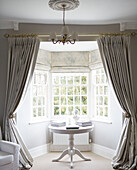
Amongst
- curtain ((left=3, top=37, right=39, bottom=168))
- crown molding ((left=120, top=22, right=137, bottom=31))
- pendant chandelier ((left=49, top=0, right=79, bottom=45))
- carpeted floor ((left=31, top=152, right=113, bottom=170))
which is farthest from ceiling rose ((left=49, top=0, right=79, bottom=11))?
carpeted floor ((left=31, top=152, right=113, bottom=170))

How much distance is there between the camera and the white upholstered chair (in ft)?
10.4

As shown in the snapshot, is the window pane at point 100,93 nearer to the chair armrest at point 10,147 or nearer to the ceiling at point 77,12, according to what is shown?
the ceiling at point 77,12

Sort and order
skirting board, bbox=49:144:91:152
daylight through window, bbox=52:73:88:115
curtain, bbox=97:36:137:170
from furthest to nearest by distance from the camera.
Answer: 1. daylight through window, bbox=52:73:88:115
2. skirting board, bbox=49:144:91:152
3. curtain, bbox=97:36:137:170

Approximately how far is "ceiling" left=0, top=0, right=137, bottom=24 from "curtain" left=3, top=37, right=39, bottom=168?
1.43ft

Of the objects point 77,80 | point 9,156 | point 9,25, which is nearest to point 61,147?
point 77,80

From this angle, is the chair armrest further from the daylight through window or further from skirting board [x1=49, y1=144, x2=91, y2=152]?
the daylight through window

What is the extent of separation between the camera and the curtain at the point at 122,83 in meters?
3.87

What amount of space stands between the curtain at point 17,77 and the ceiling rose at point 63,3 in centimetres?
93

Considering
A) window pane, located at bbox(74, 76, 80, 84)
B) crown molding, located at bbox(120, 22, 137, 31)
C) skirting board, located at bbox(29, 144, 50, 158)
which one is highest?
crown molding, located at bbox(120, 22, 137, 31)

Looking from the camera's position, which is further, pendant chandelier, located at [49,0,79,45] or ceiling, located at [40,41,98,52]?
ceiling, located at [40,41,98,52]

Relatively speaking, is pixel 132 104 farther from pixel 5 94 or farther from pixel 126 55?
pixel 5 94

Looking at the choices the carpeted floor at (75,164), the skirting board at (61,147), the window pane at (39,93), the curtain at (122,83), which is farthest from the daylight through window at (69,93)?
the curtain at (122,83)

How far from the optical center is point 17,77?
156 inches

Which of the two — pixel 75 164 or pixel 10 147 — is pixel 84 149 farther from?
pixel 10 147
